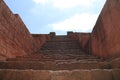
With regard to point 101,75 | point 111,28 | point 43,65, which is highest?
point 111,28

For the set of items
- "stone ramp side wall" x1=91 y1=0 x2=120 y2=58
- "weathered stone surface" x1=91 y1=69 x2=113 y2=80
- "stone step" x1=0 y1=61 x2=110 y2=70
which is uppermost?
"stone ramp side wall" x1=91 y1=0 x2=120 y2=58

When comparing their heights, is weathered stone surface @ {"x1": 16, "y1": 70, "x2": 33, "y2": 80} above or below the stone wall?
below

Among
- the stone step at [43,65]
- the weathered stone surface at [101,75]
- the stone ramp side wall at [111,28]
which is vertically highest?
the stone ramp side wall at [111,28]

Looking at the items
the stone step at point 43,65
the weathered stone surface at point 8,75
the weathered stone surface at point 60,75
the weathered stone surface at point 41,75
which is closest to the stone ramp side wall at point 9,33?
the stone step at point 43,65

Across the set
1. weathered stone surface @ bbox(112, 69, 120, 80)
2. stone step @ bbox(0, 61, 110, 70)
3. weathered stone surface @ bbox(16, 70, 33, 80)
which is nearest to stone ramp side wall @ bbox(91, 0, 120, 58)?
stone step @ bbox(0, 61, 110, 70)

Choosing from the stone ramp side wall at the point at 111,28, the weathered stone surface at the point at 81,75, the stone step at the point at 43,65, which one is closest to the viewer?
the weathered stone surface at the point at 81,75

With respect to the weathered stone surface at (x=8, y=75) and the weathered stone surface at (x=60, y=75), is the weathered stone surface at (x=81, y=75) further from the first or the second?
the weathered stone surface at (x=8, y=75)

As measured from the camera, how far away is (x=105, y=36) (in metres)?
5.43

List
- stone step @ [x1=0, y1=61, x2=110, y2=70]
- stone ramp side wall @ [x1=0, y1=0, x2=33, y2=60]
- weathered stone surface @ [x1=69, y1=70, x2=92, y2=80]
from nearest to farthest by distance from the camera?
weathered stone surface @ [x1=69, y1=70, x2=92, y2=80]
stone step @ [x1=0, y1=61, x2=110, y2=70]
stone ramp side wall @ [x1=0, y1=0, x2=33, y2=60]

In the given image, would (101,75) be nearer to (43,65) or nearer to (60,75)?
(60,75)

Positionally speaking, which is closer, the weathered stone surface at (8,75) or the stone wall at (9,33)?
the weathered stone surface at (8,75)

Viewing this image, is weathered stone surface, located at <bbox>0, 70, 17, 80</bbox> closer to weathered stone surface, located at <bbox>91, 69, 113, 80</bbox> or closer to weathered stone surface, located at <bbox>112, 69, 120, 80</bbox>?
weathered stone surface, located at <bbox>91, 69, 113, 80</bbox>

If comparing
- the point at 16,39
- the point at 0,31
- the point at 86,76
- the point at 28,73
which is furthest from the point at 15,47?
the point at 86,76

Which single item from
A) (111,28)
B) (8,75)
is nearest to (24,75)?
(8,75)
